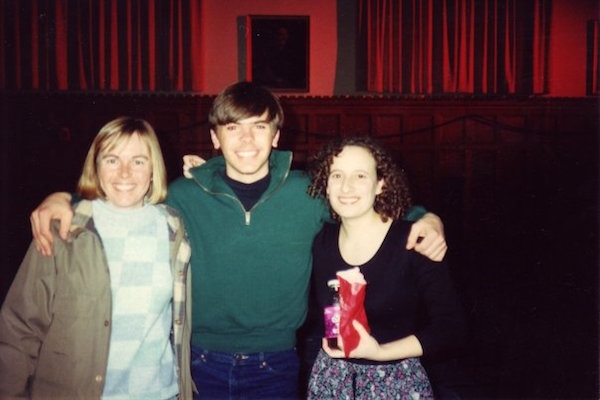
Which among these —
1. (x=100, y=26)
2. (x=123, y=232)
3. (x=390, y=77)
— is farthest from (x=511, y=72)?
(x=123, y=232)

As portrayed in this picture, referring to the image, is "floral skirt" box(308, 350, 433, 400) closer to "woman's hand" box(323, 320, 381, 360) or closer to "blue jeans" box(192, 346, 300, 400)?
"woman's hand" box(323, 320, 381, 360)

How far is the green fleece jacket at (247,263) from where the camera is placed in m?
2.03

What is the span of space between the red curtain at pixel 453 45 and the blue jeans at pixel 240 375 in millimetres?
7659

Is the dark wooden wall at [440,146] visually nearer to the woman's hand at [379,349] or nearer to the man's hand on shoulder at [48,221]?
the man's hand on shoulder at [48,221]

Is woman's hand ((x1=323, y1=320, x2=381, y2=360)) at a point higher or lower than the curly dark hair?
lower

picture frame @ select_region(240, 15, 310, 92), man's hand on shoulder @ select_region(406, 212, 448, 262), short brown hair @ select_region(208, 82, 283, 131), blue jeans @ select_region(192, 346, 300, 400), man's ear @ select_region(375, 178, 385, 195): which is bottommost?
blue jeans @ select_region(192, 346, 300, 400)

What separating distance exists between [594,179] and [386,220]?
7.34m

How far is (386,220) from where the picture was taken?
2010 mm

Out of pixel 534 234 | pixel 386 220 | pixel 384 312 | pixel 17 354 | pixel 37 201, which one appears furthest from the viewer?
pixel 37 201

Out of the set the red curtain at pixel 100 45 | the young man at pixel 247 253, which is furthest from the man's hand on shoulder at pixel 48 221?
the red curtain at pixel 100 45

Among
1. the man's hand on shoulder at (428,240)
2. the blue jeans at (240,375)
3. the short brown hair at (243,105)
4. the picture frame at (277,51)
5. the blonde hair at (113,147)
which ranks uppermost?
the picture frame at (277,51)

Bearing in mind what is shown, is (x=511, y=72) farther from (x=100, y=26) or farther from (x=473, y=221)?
(x=100, y=26)

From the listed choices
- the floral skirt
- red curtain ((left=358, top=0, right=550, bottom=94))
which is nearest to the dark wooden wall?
red curtain ((left=358, top=0, right=550, bottom=94))

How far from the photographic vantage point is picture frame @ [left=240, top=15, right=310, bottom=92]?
9.05m
